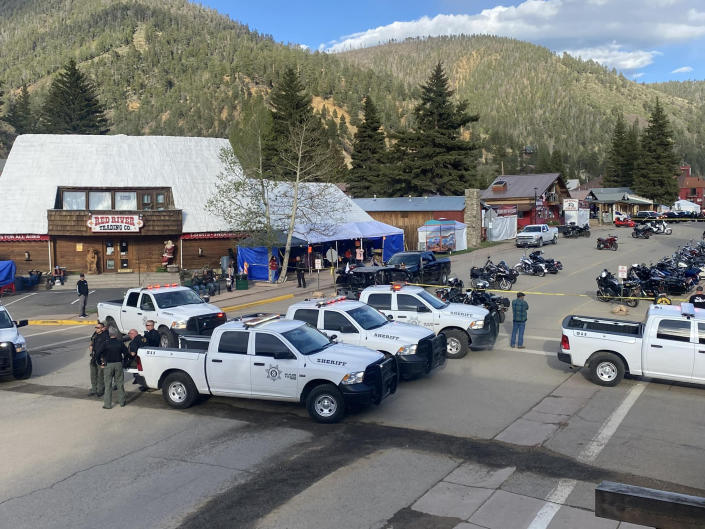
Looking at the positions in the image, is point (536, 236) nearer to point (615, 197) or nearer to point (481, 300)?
point (481, 300)

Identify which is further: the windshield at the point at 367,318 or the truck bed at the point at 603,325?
the windshield at the point at 367,318

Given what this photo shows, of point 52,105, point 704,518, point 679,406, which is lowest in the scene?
point 679,406

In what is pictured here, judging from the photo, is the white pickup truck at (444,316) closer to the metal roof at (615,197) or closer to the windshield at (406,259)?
the windshield at (406,259)

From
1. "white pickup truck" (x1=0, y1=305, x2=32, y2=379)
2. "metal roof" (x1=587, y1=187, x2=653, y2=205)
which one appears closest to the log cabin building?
"white pickup truck" (x1=0, y1=305, x2=32, y2=379)

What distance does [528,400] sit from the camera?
43.4 feet

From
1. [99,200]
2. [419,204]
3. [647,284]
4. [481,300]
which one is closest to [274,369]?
[481,300]

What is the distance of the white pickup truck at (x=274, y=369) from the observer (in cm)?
1177

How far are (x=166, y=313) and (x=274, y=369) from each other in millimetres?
8504

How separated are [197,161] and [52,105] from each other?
1961 inches

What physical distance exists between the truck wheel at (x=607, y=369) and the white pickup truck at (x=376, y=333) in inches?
135

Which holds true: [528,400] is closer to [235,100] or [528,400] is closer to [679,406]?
[679,406]

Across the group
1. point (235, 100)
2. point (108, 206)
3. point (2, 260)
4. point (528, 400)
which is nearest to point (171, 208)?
point (108, 206)

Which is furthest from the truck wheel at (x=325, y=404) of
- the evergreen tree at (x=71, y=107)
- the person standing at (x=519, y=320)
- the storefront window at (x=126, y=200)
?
the evergreen tree at (x=71, y=107)

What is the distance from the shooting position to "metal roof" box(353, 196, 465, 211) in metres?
55.2
